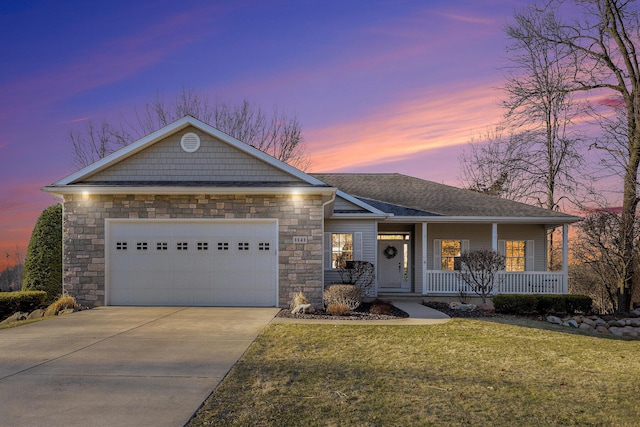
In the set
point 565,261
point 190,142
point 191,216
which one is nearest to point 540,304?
point 565,261

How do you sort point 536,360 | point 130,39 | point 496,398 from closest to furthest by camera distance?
point 496,398 → point 536,360 → point 130,39

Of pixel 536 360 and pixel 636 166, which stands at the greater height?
pixel 636 166

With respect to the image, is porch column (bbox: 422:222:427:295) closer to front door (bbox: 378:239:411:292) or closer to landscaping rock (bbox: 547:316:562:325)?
front door (bbox: 378:239:411:292)

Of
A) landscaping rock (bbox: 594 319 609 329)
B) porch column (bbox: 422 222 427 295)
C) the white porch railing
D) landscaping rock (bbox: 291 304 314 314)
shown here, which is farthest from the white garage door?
landscaping rock (bbox: 594 319 609 329)

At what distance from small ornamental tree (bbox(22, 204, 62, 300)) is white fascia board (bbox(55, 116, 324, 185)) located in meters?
3.27

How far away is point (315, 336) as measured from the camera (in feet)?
30.0

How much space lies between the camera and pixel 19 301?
13117 mm

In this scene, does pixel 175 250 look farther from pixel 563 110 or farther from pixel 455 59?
pixel 563 110

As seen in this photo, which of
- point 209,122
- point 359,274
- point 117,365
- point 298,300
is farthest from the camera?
point 209,122

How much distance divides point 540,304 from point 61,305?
43.6ft

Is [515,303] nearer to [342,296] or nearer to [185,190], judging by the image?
[342,296]

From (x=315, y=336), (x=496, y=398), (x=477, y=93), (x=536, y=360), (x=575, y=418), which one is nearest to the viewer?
(x=575, y=418)

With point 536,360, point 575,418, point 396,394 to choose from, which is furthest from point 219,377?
point 536,360

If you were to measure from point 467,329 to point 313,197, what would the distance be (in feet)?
16.4
